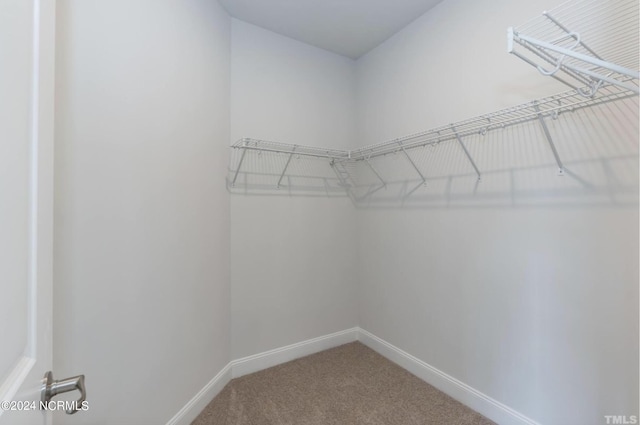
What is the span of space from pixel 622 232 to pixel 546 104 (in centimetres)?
65

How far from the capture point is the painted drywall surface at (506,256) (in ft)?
4.05

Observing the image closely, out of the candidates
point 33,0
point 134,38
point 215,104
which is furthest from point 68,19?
point 215,104

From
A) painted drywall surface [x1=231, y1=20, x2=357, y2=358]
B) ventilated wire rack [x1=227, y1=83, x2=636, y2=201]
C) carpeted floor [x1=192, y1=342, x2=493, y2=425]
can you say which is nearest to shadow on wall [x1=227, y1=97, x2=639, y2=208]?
ventilated wire rack [x1=227, y1=83, x2=636, y2=201]

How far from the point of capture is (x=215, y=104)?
187 centimetres

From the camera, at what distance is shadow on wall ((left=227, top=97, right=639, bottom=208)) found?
121 centimetres

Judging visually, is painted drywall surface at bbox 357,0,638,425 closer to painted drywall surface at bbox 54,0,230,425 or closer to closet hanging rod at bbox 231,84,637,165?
closet hanging rod at bbox 231,84,637,165

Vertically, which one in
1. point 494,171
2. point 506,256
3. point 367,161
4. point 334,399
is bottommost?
point 334,399

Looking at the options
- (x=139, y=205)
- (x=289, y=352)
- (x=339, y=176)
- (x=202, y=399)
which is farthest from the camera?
(x=339, y=176)

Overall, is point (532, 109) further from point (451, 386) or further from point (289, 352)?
point (289, 352)

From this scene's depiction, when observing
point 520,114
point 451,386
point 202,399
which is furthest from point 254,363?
point 520,114

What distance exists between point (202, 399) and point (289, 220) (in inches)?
50.2

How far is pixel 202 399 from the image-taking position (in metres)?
1.71

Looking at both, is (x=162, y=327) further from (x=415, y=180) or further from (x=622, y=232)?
(x=622, y=232)

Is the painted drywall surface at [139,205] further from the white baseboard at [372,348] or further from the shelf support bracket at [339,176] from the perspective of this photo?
the shelf support bracket at [339,176]
